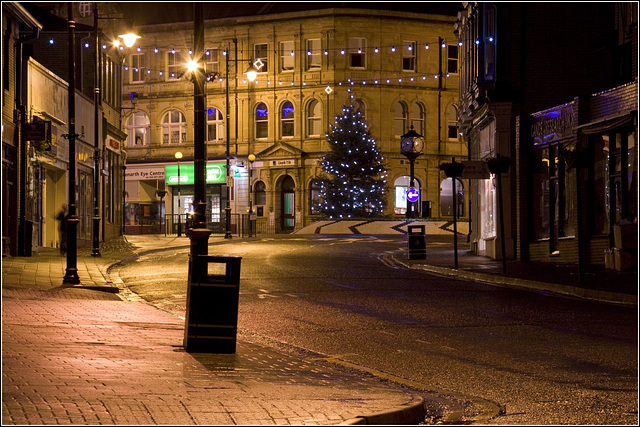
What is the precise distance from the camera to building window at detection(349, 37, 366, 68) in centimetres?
6825

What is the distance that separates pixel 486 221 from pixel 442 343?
21.5 metres

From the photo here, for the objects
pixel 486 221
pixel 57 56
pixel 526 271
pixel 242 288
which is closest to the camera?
pixel 242 288

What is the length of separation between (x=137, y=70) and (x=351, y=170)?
2107 cm

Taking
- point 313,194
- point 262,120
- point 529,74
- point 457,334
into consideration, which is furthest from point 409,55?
point 457,334

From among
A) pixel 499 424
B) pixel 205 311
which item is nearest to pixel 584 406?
pixel 499 424

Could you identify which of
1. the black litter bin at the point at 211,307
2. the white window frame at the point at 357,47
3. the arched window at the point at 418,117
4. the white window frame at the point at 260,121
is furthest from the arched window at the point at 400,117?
the black litter bin at the point at 211,307

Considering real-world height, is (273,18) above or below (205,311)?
above

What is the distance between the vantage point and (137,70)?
241 ft

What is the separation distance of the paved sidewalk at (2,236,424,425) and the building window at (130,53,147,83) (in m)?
60.4

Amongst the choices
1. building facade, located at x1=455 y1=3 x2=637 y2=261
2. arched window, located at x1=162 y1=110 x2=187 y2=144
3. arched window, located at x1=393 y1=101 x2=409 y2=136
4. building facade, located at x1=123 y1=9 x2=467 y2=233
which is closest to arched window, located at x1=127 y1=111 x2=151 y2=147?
arched window, located at x1=162 y1=110 x2=187 y2=144

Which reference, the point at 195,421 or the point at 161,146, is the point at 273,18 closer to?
the point at 161,146

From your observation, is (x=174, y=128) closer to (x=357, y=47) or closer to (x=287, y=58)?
→ (x=287, y=58)

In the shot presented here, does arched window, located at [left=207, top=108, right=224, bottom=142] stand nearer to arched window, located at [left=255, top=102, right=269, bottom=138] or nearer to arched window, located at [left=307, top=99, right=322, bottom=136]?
arched window, located at [left=255, top=102, right=269, bottom=138]

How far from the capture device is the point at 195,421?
23.0 ft
